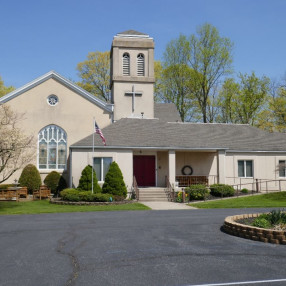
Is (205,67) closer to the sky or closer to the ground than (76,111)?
closer to the sky

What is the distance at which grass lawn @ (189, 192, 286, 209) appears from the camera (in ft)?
65.9

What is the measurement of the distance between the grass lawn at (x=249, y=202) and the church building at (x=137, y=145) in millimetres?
3657

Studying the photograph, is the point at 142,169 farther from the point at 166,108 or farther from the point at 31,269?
the point at 31,269

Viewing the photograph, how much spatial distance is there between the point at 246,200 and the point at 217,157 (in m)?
5.17

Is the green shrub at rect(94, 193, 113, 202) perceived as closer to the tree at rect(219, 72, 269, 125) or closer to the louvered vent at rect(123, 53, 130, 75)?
the louvered vent at rect(123, 53, 130, 75)

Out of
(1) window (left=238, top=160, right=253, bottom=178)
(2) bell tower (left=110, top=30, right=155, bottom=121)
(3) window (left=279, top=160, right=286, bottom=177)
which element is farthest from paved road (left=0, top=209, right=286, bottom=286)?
(2) bell tower (left=110, top=30, right=155, bottom=121)

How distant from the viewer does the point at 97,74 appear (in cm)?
4909

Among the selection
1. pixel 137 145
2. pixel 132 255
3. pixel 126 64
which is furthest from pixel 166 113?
pixel 132 255

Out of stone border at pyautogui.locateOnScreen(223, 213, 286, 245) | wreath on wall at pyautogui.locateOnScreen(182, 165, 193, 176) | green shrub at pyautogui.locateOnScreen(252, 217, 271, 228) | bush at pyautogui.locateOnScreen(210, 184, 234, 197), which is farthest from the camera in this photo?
wreath on wall at pyautogui.locateOnScreen(182, 165, 193, 176)

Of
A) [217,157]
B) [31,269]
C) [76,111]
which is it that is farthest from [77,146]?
[31,269]

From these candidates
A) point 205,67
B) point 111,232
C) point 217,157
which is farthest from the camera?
point 205,67

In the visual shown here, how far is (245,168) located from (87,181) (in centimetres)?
1291

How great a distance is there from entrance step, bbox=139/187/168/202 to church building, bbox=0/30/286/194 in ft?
3.33

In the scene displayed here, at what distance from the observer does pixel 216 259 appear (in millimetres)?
8016
